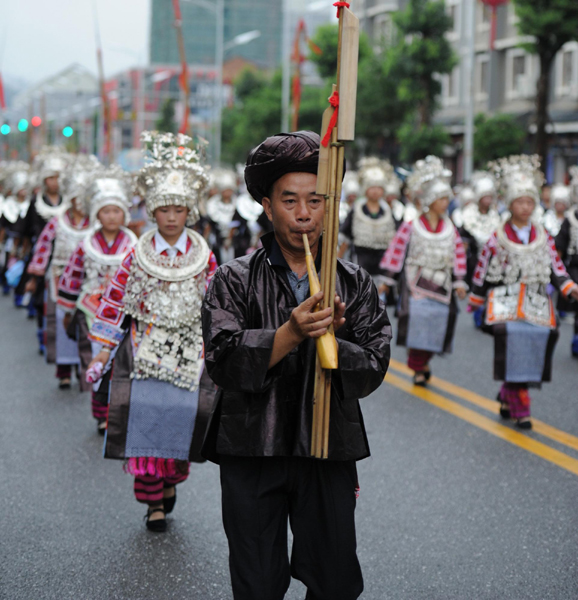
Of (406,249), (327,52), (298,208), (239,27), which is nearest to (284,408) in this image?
(298,208)

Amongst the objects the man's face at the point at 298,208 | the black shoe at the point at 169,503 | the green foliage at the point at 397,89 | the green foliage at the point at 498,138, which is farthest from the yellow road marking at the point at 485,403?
the green foliage at the point at 498,138

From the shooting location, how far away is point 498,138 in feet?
101

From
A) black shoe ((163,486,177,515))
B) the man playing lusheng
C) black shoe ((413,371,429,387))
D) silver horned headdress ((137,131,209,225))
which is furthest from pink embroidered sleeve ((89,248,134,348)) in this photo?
black shoe ((413,371,429,387))

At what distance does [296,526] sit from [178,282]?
2063mm

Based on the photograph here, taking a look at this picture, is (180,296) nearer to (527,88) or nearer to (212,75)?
(527,88)

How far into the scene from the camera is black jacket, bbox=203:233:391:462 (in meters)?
3.04

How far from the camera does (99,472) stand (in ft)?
20.2

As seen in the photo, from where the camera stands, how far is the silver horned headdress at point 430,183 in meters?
8.88

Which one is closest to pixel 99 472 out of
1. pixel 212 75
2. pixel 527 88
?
pixel 527 88

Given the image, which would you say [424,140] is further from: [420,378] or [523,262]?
[523,262]

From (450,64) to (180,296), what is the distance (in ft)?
90.9

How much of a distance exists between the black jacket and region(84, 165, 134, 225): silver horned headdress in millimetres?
3532

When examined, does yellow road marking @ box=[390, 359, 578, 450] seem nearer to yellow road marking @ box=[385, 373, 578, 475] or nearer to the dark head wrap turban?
yellow road marking @ box=[385, 373, 578, 475]

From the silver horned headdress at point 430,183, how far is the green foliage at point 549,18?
1519 cm
